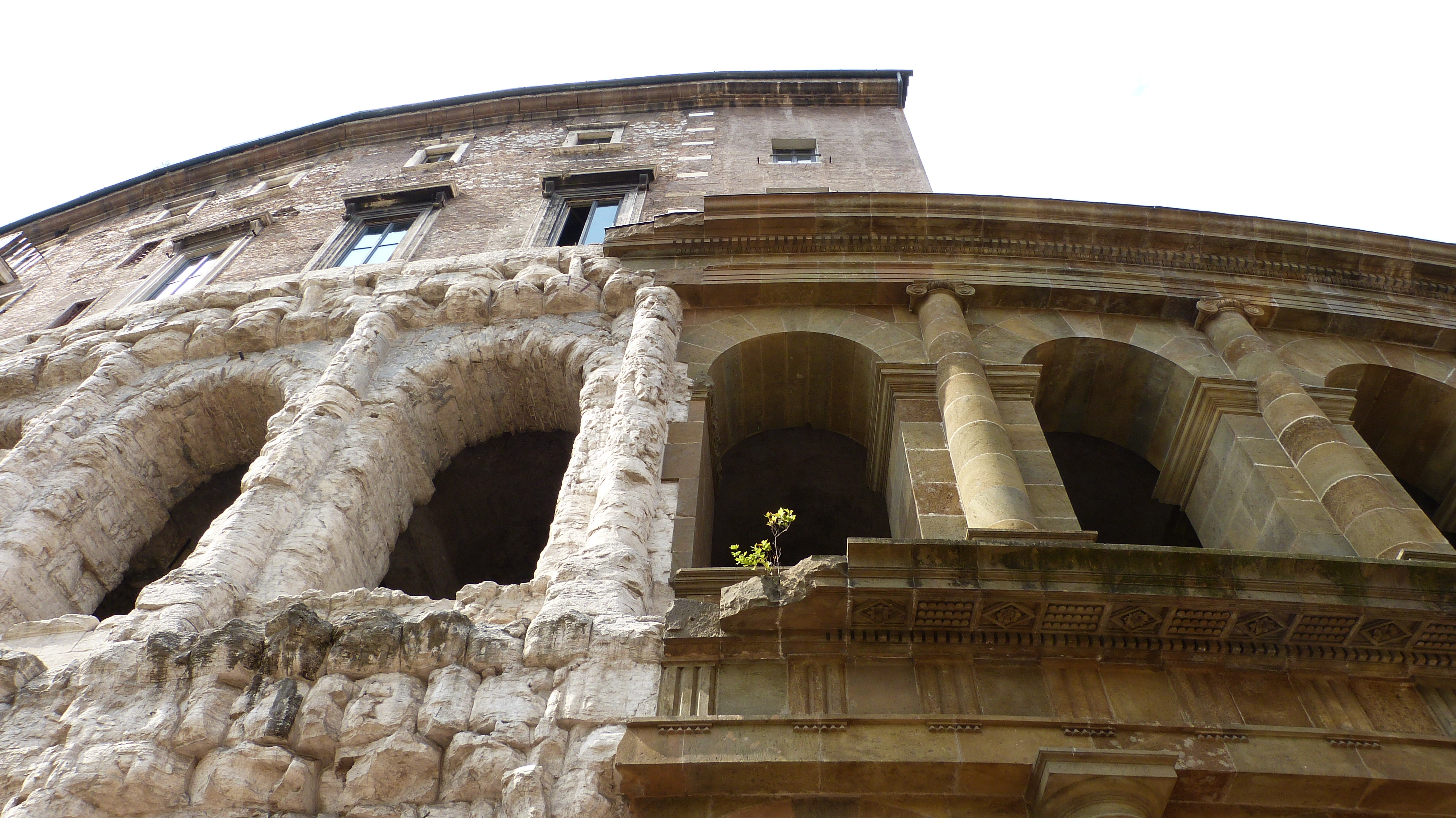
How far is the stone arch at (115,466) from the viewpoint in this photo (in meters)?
8.21

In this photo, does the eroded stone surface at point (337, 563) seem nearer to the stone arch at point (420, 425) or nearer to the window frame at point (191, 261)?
the stone arch at point (420, 425)

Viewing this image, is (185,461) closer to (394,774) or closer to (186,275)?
(186,275)

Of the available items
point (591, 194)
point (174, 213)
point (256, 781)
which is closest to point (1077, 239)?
point (591, 194)

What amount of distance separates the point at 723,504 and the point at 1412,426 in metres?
7.58

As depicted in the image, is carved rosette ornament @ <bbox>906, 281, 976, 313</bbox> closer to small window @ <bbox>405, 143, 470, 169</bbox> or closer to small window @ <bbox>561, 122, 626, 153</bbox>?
small window @ <bbox>561, 122, 626, 153</bbox>

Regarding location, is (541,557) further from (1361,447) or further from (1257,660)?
(1361,447)

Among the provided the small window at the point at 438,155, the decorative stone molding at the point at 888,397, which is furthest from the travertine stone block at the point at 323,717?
the small window at the point at 438,155

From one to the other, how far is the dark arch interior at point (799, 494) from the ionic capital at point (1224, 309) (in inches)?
151

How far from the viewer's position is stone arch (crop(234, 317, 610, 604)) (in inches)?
302

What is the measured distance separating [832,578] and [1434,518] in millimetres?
7811

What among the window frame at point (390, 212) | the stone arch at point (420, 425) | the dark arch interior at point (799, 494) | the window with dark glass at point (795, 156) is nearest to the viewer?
the stone arch at point (420, 425)

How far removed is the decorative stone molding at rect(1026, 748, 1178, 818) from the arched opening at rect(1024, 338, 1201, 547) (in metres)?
4.82

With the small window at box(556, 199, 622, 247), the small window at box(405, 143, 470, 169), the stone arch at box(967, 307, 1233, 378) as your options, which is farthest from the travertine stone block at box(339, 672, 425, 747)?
the small window at box(405, 143, 470, 169)

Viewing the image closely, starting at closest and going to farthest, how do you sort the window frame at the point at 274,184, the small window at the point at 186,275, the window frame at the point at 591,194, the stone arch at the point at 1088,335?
1. the stone arch at the point at 1088,335
2. the window frame at the point at 591,194
3. the small window at the point at 186,275
4. the window frame at the point at 274,184
